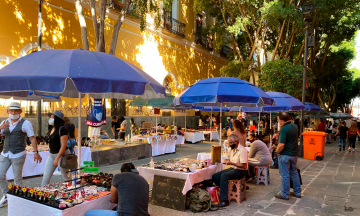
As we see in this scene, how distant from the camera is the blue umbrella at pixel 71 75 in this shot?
13.5 ft

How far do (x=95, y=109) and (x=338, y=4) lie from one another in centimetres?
1553

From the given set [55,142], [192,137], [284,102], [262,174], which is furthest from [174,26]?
[55,142]

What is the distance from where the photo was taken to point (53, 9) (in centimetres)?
1372

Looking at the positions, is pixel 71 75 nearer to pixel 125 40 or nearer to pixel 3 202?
pixel 3 202

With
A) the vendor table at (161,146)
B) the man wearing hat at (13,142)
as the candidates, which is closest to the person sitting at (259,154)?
the man wearing hat at (13,142)

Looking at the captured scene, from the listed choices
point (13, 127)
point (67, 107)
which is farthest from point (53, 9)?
point (13, 127)

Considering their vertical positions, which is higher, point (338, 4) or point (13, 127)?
point (338, 4)

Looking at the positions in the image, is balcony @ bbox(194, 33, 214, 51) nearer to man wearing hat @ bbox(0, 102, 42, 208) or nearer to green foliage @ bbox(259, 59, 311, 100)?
green foliage @ bbox(259, 59, 311, 100)

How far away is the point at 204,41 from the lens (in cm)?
2700

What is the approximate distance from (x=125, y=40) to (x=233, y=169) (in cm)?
1356

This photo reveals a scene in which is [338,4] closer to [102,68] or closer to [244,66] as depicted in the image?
[244,66]

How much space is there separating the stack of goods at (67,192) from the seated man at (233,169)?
2389 mm

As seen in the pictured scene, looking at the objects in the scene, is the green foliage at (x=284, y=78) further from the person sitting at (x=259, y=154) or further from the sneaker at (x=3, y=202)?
the sneaker at (x=3, y=202)

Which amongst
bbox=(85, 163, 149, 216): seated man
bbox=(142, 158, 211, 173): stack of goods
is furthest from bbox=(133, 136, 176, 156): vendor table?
bbox=(85, 163, 149, 216): seated man
